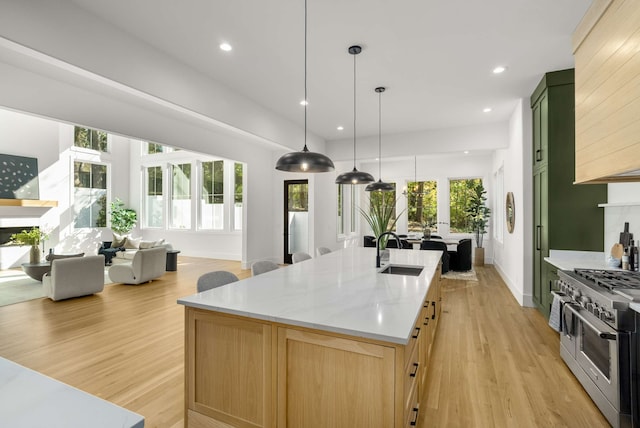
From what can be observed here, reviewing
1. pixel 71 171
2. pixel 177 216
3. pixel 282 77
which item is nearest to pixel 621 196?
pixel 282 77

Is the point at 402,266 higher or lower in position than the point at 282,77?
lower

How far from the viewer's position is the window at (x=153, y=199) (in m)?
9.59

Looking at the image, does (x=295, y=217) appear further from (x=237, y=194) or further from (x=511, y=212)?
(x=511, y=212)

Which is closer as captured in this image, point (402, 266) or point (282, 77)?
point (402, 266)

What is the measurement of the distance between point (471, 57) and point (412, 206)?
19.8 feet

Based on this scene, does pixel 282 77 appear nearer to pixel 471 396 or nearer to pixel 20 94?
pixel 20 94

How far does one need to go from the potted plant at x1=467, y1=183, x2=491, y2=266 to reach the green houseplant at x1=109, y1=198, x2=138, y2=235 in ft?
31.4

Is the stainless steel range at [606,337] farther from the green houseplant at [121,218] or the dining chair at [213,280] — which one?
the green houseplant at [121,218]

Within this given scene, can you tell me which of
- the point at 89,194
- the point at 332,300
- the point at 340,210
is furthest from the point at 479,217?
the point at 89,194

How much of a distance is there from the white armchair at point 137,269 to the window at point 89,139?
4.42 metres

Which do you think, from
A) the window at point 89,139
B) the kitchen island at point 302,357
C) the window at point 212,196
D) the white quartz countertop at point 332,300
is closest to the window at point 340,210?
the window at point 212,196

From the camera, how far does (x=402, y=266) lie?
3021 mm

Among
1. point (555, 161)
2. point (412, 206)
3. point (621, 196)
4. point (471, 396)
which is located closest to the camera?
point (471, 396)

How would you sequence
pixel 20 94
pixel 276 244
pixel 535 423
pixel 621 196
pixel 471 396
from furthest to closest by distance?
1. pixel 276 244
2. pixel 20 94
3. pixel 621 196
4. pixel 471 396
5. pixel 535 423
